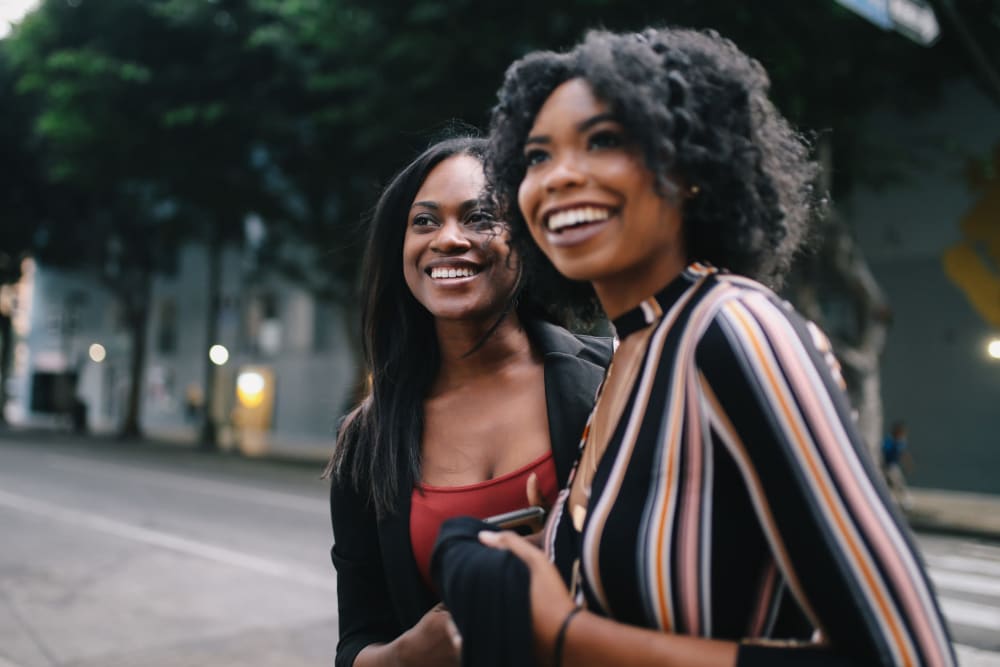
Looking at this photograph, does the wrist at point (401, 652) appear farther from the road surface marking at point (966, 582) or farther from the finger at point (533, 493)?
the road surface marking at point (966, 582)

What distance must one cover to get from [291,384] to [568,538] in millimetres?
30451

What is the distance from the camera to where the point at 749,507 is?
1030mm

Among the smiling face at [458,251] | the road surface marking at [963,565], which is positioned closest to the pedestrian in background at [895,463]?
the road surface marking at [963,565]

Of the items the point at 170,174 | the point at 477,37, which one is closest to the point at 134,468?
the point at 170,174

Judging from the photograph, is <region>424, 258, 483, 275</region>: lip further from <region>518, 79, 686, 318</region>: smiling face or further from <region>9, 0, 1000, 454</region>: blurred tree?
<region>9, 0, 1000, 454</region>: blurred tree

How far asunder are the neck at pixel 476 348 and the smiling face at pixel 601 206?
821 millimetres

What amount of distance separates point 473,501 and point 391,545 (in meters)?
0.20

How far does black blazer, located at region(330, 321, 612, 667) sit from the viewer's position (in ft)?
5.93

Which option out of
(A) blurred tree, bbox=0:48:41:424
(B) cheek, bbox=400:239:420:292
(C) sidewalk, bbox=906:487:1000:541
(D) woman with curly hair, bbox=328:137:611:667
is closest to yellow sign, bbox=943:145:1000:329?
(C) sidewalk, bbox=906:487:1000:541

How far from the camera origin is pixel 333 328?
29.1 m

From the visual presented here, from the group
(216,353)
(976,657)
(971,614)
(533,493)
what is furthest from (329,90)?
(533,493)

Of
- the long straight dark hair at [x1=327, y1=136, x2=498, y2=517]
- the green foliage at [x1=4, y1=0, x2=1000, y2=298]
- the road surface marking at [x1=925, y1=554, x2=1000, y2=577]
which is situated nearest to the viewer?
the long straight dark hair at [x1=327, y1=136, x2=498, y2=517]

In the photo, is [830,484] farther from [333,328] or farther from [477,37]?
[333,328]

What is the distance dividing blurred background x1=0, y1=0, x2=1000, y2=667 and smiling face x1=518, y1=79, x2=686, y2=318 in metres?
1.31
